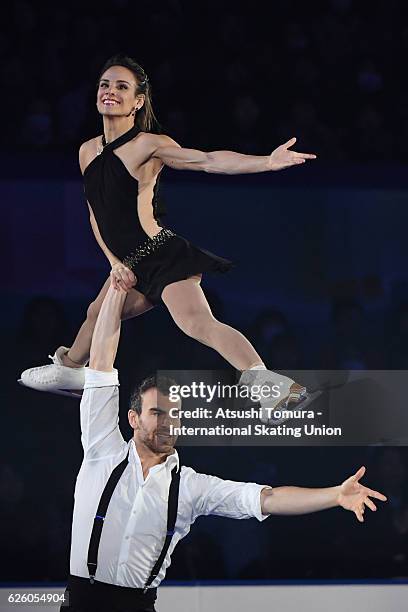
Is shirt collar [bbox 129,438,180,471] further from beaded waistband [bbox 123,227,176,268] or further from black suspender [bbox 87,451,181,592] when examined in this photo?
beaded waistband [bbox 123,227,176,268]

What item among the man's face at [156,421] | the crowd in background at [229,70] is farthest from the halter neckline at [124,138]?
the man's face at [156,421]

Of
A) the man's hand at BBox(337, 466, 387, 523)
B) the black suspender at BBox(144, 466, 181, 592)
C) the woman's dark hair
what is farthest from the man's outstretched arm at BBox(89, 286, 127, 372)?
the man's hand at BBox(337, 466, 387, 523)

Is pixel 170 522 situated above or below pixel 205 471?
below

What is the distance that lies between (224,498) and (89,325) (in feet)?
3.17

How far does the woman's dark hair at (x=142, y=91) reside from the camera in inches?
184

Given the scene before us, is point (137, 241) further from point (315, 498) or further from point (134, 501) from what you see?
point (315, 498)

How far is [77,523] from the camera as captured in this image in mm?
4574

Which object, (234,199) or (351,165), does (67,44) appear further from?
(351,165)

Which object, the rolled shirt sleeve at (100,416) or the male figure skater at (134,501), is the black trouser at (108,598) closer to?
the male figure skater at (134,501)

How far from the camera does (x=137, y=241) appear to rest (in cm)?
459

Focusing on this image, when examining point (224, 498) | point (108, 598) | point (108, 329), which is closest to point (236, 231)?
point (108, 329)

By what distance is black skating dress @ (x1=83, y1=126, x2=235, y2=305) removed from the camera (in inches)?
180

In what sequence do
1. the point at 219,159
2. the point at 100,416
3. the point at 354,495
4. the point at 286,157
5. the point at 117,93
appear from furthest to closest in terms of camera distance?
the point at 117,93, the point at 100,416, the point at 219,159, the point at 354,495, the point at 286,157

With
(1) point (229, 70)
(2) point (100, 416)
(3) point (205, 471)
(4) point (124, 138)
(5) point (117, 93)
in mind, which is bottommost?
(3) point (205, 471)
